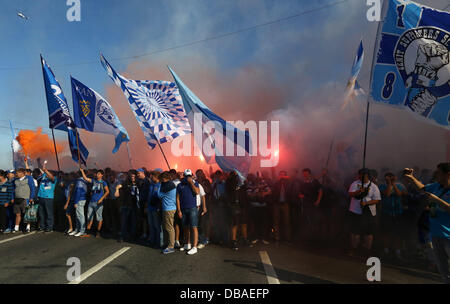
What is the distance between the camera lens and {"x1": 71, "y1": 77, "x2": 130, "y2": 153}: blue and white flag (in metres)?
7.91

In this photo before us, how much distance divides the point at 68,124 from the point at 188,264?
5.76 metres

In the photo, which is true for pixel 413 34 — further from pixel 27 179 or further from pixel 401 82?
pixel 27 179

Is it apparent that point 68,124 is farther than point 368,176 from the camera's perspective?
Yes

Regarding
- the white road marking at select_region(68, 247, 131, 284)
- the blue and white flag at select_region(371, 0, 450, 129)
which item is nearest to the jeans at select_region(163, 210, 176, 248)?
the white road marking at select_region(68, 247, 131, 284)

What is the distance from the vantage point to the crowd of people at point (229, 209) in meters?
5.18

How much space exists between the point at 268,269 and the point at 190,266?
1.26 meters

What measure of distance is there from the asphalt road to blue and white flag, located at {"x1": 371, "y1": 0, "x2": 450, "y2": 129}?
2.62 m

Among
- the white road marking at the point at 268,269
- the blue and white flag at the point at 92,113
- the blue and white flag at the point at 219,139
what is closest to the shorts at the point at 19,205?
the blue and white flag at the point at 92,113

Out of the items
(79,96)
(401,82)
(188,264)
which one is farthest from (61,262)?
(401,82)

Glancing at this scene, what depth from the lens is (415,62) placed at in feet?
14.3

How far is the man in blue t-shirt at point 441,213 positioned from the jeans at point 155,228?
4629 millimetres

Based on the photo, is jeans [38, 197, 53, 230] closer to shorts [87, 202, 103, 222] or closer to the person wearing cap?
shorts [87, 202, 103, 222]

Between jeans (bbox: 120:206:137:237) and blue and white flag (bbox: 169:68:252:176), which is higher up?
blue and white flag (bbox: 169:68:252:176)

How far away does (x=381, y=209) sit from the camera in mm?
5336
